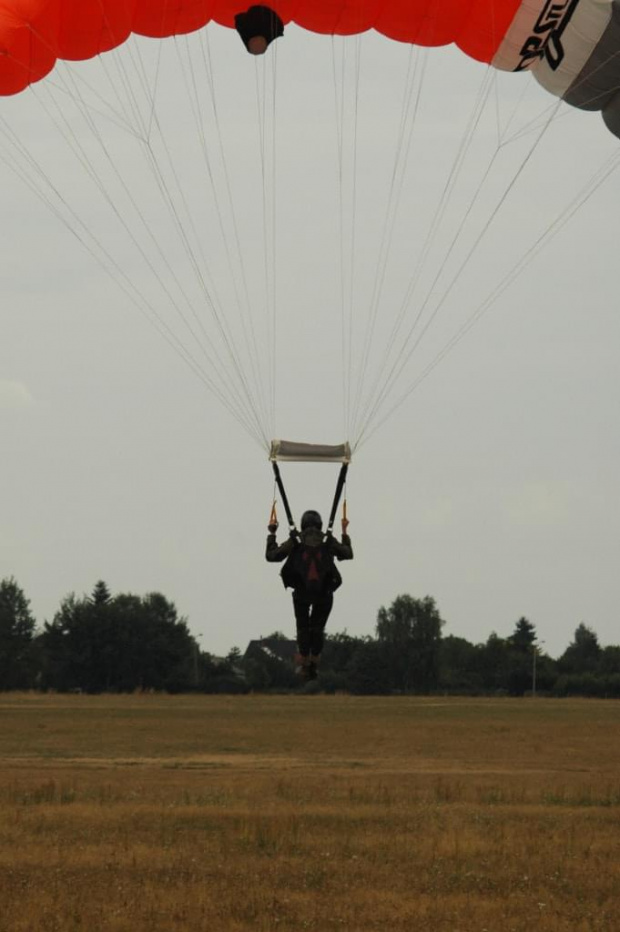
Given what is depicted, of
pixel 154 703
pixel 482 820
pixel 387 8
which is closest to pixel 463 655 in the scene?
pixel 154 703

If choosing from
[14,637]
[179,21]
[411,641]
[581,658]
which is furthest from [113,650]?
[179,21]

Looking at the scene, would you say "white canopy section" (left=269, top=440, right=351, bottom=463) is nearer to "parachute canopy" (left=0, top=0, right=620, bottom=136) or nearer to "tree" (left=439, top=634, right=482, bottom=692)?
"parachute canopy" (left=0, top=0, right=620, bottom=136)

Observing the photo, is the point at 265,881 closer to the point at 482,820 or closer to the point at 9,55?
the point at 482,820

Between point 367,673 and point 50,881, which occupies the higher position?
point 367,673

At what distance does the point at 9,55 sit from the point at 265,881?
29.6 feet

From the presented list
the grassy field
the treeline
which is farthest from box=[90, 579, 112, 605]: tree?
the grassy field

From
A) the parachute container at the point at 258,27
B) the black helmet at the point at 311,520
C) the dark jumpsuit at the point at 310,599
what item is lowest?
the dark jumpsuit at the point at 310,599

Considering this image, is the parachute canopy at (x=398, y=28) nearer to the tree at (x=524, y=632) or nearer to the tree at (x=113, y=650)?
the tree at (x=113, y=650)

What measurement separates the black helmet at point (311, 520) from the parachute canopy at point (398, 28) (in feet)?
15.7

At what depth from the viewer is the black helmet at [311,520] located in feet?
48.5

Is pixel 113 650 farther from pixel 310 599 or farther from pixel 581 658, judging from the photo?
pixel 310 599

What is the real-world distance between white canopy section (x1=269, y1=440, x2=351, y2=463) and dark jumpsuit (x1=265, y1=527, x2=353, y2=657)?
712 mm

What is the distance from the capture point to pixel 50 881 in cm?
1716

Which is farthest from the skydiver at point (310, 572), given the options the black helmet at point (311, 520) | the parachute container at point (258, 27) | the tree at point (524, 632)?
the tree at point (524, 632)
